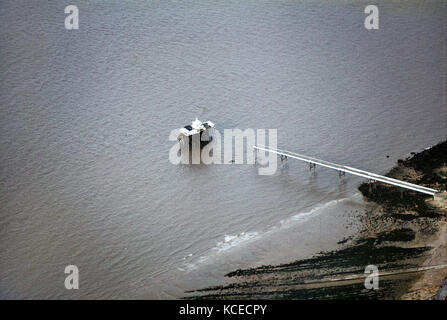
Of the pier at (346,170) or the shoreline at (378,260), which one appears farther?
the pier at (346,170)

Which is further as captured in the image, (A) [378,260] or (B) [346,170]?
(B) [346,170]

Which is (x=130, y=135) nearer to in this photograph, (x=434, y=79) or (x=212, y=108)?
(x=212, y=108)

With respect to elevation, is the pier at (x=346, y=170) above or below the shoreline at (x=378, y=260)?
above

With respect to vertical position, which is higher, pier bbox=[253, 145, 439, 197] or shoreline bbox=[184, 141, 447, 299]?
pier bbox=[253, 145, 439, 197]

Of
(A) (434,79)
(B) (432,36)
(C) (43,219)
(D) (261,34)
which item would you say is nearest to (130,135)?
(C) (43,219)
